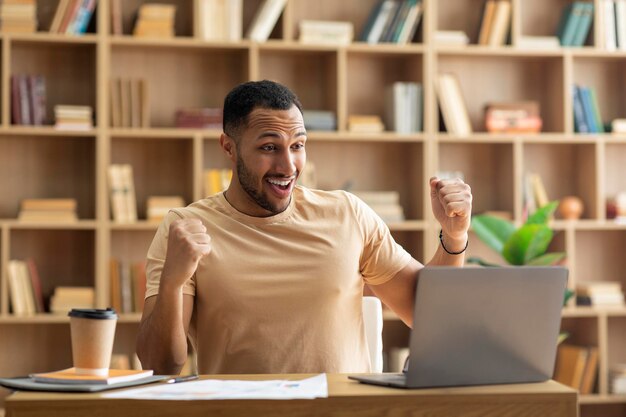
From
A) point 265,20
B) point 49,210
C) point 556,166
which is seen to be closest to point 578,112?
point 556,166

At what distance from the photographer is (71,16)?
4.08 meters

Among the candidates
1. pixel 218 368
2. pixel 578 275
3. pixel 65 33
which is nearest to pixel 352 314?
pixel 218 368

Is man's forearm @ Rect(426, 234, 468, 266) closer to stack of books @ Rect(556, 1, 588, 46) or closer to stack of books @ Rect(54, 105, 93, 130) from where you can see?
stack of books @ Rect(54, 105, 93, 130)

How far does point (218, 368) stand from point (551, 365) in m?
0.80

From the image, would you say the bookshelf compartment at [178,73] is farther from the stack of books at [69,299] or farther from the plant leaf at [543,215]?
the plant leaf at [543,215]

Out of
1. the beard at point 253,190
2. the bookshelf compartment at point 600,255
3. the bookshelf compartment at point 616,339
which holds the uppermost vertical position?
the beard at point 253,190

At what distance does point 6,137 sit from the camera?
4.21 metres

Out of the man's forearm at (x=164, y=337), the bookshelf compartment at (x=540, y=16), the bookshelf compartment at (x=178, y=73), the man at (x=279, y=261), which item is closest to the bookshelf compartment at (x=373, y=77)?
the bookshelf compartment at (x=178, y=73)

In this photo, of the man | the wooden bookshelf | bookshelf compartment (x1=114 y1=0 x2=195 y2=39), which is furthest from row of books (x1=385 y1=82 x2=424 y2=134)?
A: the man

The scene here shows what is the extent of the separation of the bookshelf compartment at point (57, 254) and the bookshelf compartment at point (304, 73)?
1.12m

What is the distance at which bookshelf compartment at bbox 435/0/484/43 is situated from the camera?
4.58 meters

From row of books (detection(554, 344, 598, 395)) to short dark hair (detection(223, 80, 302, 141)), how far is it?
269 cm

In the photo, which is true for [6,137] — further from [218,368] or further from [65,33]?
[218,368]

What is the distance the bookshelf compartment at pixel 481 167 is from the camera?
4.56 m
